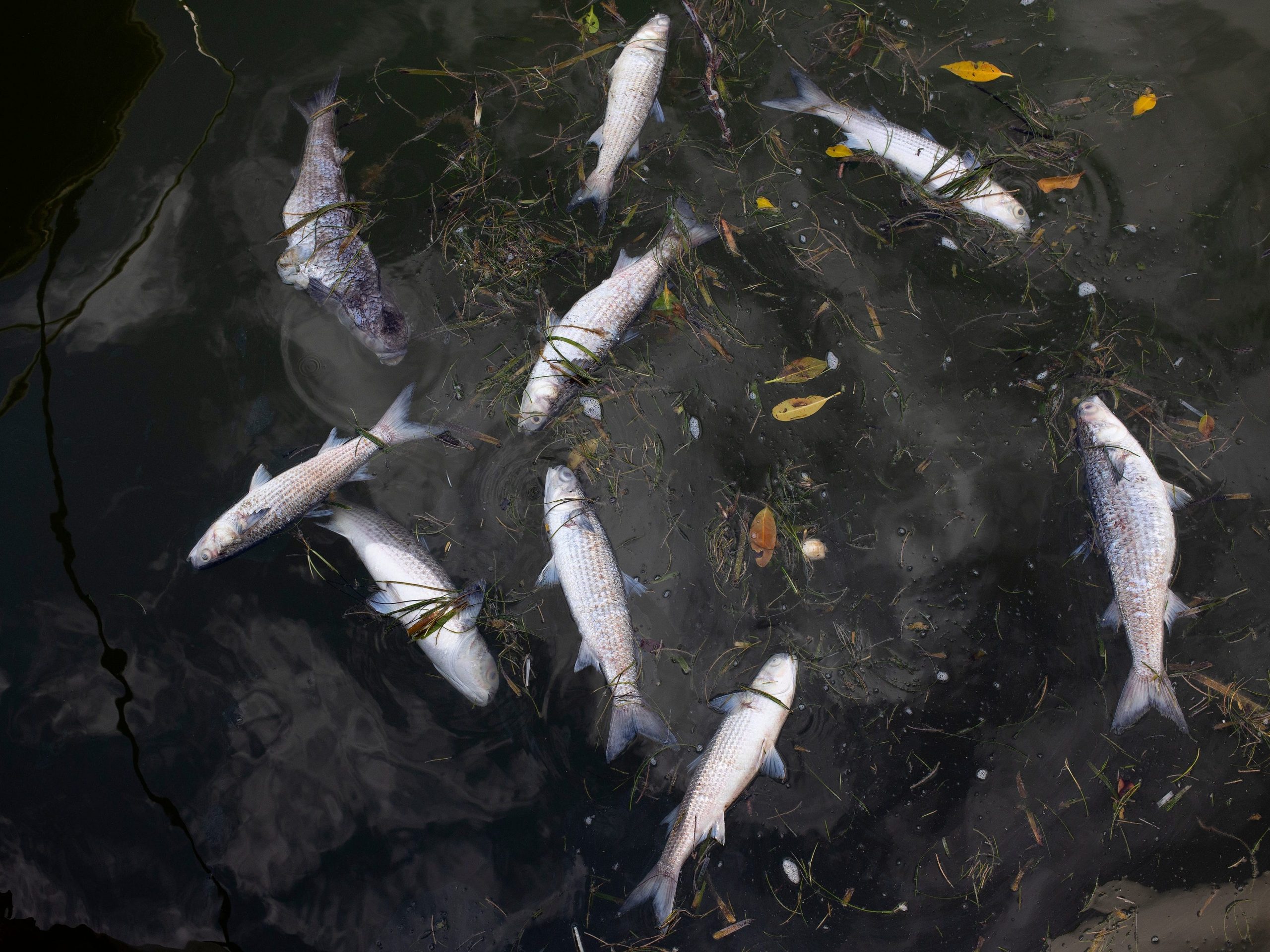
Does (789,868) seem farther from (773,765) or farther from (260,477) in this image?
(260,477)

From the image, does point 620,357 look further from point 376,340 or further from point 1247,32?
point 1247,32

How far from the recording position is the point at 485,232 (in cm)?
406

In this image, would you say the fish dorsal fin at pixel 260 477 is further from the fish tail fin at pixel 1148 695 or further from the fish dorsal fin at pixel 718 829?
the fish tail fin at pixel 1148 695

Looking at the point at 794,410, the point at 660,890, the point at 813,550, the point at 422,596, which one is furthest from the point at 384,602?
the point at 794,410

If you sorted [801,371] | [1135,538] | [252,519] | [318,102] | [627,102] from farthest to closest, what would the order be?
[801,371]
[318,102]
[627,102]
[1135,538]
[252,519]

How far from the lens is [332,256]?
3.92m

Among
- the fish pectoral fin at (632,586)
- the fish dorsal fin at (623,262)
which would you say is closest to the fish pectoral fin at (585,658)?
the fish pectoral fin at (632,586)

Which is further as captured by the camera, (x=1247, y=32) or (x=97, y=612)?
(x=1247, y=32)

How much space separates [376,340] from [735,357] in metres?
2.06

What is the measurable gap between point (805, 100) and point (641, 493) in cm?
250

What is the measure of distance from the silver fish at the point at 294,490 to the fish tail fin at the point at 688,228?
175 centimetres

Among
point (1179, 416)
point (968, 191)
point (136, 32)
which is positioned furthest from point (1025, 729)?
point (136, 32)

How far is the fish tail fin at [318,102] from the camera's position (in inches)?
158

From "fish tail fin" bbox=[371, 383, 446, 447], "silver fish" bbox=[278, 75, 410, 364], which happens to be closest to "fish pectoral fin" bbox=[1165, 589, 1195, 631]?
"fish tail fin" bbox=[371, 383, 446, 447]
